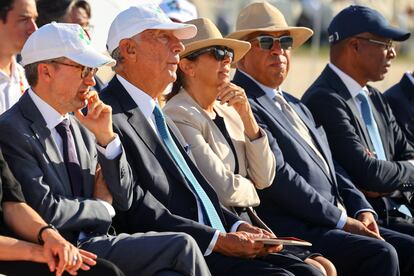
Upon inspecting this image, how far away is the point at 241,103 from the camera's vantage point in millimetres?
6316

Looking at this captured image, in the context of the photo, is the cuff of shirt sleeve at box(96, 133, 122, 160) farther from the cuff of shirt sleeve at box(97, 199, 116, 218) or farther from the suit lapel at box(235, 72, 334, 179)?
the suit lapel at box(235, 72, 334, 179)

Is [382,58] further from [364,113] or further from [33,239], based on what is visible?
[33,239]

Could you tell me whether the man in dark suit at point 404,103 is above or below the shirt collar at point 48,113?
below

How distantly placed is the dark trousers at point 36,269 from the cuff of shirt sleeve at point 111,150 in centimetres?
67

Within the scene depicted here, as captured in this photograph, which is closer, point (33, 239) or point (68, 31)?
point (33, 239)

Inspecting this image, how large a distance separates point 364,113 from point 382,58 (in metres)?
0.45

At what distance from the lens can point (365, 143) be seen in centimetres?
782

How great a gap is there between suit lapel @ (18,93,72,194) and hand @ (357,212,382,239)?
8.05ft

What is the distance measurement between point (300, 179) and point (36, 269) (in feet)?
7.72

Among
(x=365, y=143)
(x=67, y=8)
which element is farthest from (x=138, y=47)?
(x=365, y=143)

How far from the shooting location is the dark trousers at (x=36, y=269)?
15.8ft

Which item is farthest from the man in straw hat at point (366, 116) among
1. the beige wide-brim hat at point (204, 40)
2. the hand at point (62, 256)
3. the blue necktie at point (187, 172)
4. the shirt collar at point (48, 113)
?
the hand at point (62, 256)

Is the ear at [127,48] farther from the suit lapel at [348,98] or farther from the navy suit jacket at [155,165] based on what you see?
the suit lapel at [348,98]

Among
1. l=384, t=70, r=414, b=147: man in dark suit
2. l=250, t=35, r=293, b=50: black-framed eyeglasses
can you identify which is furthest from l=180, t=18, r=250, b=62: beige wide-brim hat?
l=384, t=70, r=414, b=147: man in dark suit
